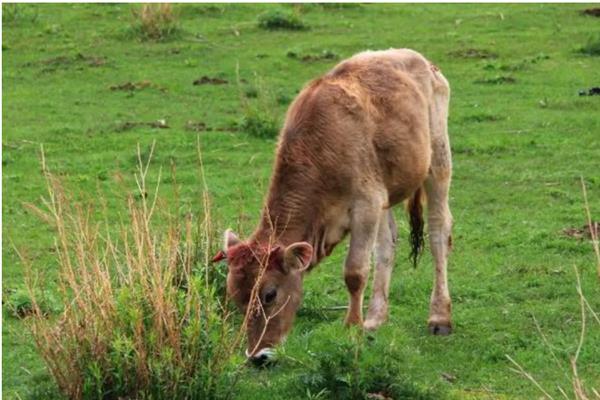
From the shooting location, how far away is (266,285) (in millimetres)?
8477

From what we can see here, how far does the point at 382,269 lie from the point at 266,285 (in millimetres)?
1774

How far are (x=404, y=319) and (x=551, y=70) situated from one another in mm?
9625

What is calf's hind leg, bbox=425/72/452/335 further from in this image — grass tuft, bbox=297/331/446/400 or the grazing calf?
grass tuft, bbox=297/331/446/400

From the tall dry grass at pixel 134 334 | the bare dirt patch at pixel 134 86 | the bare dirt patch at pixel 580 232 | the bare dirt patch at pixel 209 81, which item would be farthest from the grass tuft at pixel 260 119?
the tall dry grass at pixel 134 334

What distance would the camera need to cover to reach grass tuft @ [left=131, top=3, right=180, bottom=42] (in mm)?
21656

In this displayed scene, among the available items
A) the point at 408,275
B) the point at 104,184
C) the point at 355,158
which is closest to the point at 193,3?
the point at 104,184

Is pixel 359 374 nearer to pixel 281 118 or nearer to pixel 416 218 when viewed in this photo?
pixel 416 218

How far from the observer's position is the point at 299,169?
8953mm

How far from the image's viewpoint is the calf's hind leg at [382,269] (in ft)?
32.2

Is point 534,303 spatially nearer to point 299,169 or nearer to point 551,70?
point 299,169

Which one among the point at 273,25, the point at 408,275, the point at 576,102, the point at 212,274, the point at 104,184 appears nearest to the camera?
the point at 212,274

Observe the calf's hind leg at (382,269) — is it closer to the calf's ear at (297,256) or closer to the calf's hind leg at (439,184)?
the calf's hind leg at (439,184)

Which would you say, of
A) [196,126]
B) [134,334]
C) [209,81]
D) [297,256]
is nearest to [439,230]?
[297,256]

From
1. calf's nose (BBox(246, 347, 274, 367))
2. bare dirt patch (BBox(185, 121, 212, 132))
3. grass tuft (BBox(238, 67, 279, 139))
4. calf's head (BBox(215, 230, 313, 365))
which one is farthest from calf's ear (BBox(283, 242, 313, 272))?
bare dirt patch (BBox(185, 121, 212, 132))
